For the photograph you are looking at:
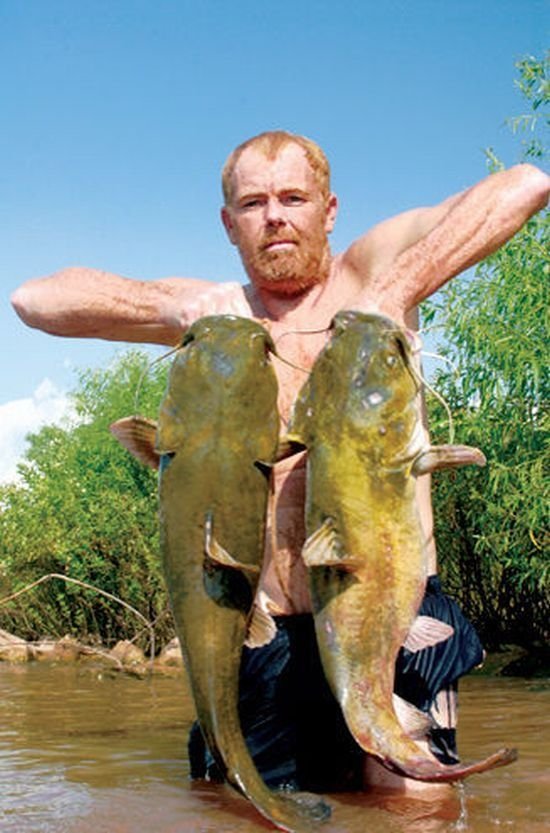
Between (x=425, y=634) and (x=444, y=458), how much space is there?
1.96 ft

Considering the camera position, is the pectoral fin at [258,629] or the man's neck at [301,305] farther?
the man's neck at [301,305]

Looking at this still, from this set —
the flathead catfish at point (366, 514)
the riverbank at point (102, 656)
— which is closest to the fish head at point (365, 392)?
the flathead catfish at point (366, 514)

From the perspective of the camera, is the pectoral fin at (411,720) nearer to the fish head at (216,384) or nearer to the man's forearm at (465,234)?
the fish head at (216,384)

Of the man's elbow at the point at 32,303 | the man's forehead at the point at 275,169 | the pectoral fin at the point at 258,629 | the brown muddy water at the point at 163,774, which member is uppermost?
the man's forehead at the point at 275,169

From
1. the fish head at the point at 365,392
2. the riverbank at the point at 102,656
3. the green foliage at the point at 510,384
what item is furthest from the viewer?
the riverbank at the point at 102,656

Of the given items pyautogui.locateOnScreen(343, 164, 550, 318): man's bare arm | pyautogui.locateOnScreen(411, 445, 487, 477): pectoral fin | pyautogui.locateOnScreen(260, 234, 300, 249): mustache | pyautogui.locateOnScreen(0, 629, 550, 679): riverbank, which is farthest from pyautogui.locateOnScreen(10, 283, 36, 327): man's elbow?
pyautogui.locateOnScreen(0, 629, 550, 679): riverbank

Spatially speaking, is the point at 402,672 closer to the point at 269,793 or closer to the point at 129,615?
the point at 269,793

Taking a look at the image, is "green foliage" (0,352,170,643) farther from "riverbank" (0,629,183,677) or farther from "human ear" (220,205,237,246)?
"human ear" (220,205,237,246)

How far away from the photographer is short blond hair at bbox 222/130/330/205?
390 centimetres

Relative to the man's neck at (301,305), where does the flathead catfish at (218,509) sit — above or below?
below

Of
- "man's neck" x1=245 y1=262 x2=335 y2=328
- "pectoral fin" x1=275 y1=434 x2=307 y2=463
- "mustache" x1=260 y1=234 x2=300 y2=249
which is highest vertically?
"mustache" x1=260 y1=234 x2=300 y2=249

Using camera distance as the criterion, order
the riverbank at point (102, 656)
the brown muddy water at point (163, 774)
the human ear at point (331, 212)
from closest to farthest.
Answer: the brown muddy water at point (163, 774) → the human ear at point (331, 212) → the riverbank at point (102, 656)

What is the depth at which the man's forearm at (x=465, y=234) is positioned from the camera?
3.61 metres

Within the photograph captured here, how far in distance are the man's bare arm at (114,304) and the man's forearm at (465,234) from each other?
761 mm
